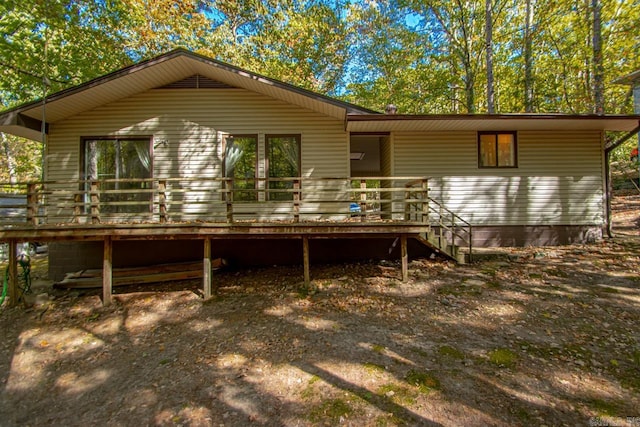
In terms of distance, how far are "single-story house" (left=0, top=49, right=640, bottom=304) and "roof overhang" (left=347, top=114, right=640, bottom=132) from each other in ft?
0.26

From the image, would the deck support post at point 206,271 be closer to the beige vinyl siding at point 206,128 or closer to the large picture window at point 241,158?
the beige vinyl siding at point 206,128

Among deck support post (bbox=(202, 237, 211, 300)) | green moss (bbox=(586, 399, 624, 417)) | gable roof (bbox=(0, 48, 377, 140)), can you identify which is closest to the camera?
green moss (bbox=(586, 399, 624, 417))

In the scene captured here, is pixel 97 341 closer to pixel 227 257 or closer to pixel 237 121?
pixel 227 257

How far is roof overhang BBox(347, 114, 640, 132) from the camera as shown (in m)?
7.51

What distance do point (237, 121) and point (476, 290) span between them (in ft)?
22.8

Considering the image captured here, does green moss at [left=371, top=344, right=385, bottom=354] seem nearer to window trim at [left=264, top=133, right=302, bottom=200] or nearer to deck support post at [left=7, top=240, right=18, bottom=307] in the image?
window trim at [left=264, top=133, right=302, bottom=200]

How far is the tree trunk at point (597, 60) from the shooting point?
12438mm

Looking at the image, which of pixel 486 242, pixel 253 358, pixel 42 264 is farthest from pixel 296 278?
pixel 42 264

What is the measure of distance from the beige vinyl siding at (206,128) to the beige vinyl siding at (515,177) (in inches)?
79.9

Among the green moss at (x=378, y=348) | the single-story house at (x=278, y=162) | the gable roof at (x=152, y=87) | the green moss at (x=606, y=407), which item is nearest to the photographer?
the green moss at (x=606, y=407)

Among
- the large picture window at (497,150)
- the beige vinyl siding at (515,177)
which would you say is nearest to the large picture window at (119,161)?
the beige vinyl siding at (515,177)

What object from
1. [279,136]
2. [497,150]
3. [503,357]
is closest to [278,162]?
[279,136]

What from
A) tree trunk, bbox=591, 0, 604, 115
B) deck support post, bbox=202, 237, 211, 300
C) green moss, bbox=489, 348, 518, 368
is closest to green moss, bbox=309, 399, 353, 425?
green moss, bbox=489, 348, 518, 368

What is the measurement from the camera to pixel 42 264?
11.1 metres
